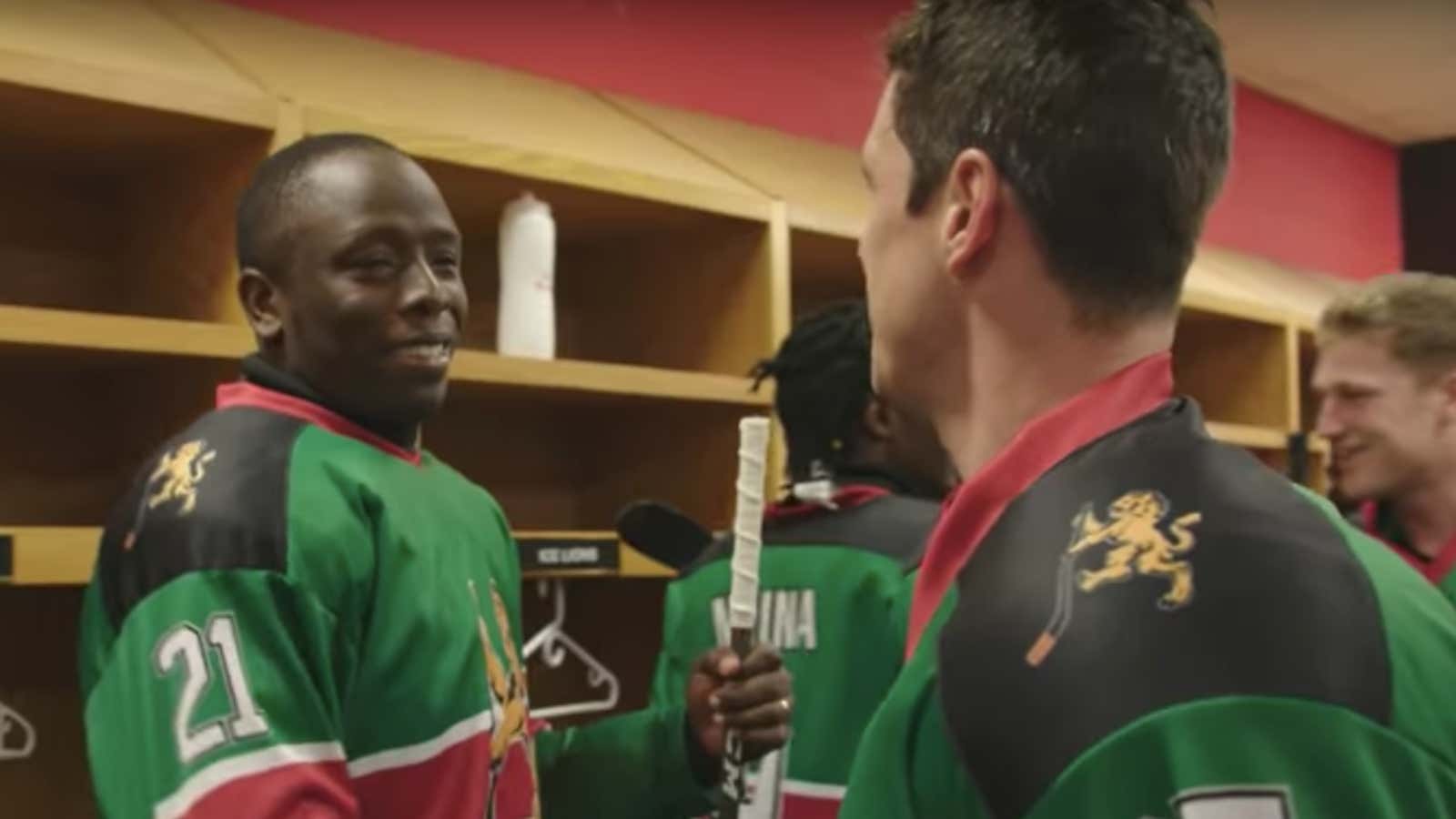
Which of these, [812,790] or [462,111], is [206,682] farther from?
[462,111]

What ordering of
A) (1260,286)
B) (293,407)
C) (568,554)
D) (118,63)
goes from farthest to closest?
1. (1260,286)
2. (568,554)
3. (118,63)
4. (293,407)

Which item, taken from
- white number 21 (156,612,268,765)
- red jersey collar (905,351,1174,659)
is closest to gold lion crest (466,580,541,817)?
white number 21 (156,612,268,765)

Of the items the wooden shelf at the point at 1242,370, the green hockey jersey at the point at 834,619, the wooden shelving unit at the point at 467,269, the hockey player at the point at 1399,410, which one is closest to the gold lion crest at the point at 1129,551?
the green hockey jersey at the point at 834,619

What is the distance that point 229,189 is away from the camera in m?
1.92

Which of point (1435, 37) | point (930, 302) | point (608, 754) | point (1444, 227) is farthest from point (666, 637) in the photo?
point (1444, 227)

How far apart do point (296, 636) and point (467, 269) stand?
139 centimetres

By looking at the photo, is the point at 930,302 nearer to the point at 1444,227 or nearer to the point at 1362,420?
the point at 1362,420

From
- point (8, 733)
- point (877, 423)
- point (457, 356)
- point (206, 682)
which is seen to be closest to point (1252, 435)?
point (877, 423)

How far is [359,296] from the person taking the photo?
1.49 meters

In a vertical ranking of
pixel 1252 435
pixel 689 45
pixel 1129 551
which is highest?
pixel 689 45

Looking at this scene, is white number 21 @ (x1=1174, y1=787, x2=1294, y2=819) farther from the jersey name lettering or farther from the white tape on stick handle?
the jersey name lettering

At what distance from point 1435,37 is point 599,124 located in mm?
2816

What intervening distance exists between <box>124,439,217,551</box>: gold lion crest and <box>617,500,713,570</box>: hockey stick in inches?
35.4

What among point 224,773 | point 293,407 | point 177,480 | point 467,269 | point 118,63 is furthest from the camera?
point 467,269
